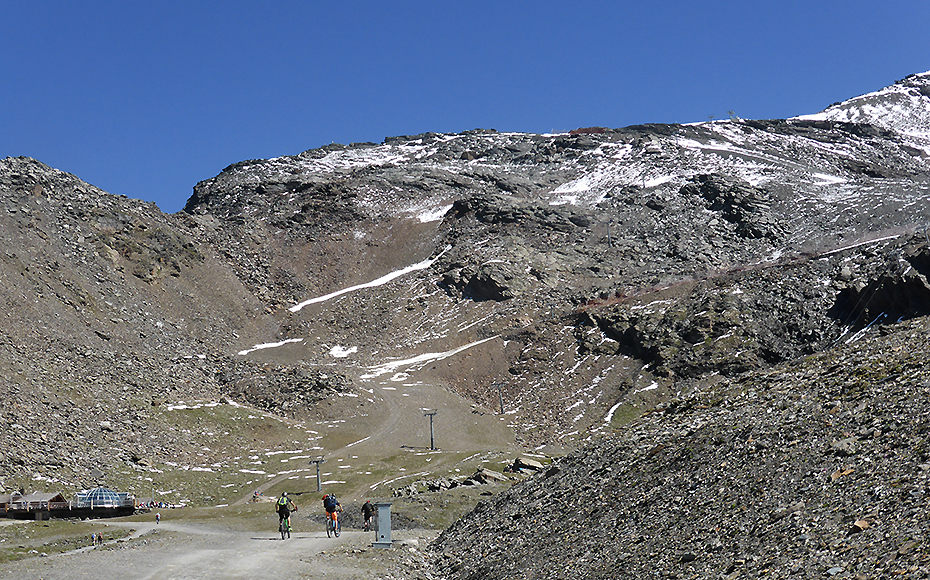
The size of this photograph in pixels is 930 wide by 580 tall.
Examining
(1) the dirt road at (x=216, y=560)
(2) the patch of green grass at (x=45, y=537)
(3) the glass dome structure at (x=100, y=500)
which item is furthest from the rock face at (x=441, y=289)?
(2) the patch of green grass at (x=45, y=537)

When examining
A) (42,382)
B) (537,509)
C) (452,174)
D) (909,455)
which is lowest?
(537,509)

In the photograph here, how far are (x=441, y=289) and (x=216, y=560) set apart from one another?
9637cm

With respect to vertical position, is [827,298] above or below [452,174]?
below

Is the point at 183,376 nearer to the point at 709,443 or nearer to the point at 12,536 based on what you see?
the point at 12,536

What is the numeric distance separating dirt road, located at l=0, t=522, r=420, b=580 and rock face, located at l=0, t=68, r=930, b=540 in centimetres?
836

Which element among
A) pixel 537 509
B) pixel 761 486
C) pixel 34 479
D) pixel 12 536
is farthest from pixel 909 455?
pixel 34 479

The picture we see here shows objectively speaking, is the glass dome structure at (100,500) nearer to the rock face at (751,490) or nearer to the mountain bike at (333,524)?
the mountain bike at (333,524)

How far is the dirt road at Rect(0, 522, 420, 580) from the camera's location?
2195cm

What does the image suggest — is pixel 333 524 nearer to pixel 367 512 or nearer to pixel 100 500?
pixel 367 512

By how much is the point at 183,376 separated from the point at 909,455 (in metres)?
85.6

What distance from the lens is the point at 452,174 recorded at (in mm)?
180000

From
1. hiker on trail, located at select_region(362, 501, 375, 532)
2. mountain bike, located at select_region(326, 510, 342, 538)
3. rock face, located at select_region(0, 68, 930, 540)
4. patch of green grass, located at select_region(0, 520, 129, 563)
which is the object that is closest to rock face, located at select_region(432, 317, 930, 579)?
rock face, located at select_region(0, 68, 930, 540)

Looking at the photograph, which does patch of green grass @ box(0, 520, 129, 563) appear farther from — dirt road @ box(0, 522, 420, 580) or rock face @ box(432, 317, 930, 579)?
rock face @ box(432, 317, 930, 579)

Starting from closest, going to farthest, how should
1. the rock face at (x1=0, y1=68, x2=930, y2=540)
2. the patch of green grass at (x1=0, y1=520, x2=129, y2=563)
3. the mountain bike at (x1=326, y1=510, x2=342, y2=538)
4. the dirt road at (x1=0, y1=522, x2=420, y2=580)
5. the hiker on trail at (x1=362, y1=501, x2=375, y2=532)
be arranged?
the dirt road at (x1=0, y1=522, x2=420, y2=580) → the patch of green grass at (x1=0, y1=520, x2=129, y2=563) → the mountain bike at (x1=326, y1=510, x2=342, y2=538) → the hiker on trail at (x1=362, y1=501, x2=375, y2=532) → the rock face at (x1=0, y1=68, x2=930, y2=540)
